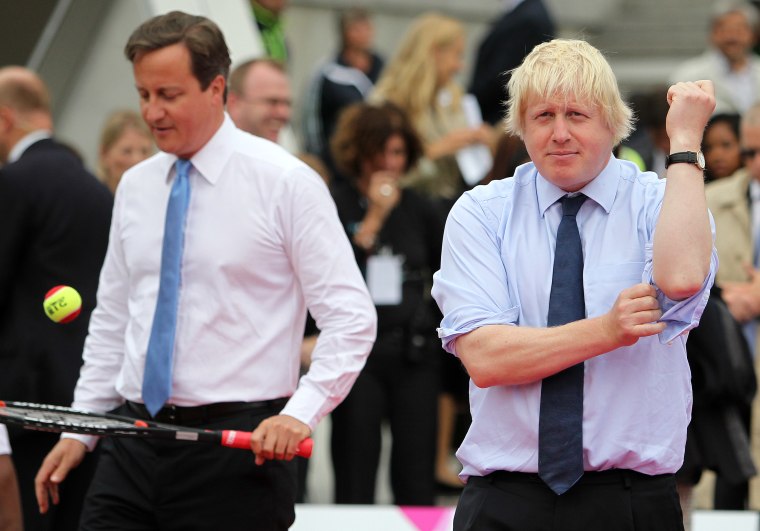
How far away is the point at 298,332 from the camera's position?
195 inches

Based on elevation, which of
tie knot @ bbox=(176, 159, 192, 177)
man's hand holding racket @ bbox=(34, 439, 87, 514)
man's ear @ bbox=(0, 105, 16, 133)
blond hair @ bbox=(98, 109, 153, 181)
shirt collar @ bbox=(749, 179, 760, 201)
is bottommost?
man's hand holding racket @ bbox=(34, 439, 87, 514)

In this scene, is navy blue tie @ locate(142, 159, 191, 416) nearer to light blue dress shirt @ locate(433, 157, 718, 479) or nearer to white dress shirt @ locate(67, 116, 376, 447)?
white dress shirt @ locate(67, 116, 376, 447)

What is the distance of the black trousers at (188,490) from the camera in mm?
4695

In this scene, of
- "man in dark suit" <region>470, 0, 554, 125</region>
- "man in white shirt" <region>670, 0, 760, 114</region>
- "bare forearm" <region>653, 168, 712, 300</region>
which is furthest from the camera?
"man in white shirt" <region>670, 0, 760, 114</region>

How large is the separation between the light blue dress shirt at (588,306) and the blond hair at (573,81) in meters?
0.17

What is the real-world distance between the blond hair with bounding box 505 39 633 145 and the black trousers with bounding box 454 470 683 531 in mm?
932

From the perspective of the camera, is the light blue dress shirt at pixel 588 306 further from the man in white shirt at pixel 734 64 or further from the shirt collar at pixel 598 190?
the man in white shirt at pixel 734 64

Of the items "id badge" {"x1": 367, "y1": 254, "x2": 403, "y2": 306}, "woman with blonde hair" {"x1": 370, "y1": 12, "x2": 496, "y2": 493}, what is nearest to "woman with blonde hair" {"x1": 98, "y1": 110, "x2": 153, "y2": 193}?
"id badge" {"x1": 367, "y1": 254, "x2": 403, "y2": 306}

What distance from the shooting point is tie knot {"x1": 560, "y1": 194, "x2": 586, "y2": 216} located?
3896 mm

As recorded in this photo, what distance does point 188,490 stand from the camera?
469 centimetres

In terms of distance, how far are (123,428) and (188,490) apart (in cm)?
40

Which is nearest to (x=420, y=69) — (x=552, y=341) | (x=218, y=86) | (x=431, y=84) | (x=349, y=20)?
(x=431, y=84)

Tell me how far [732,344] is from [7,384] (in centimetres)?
304

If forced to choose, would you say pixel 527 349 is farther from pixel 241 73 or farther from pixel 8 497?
pixel 241 73
